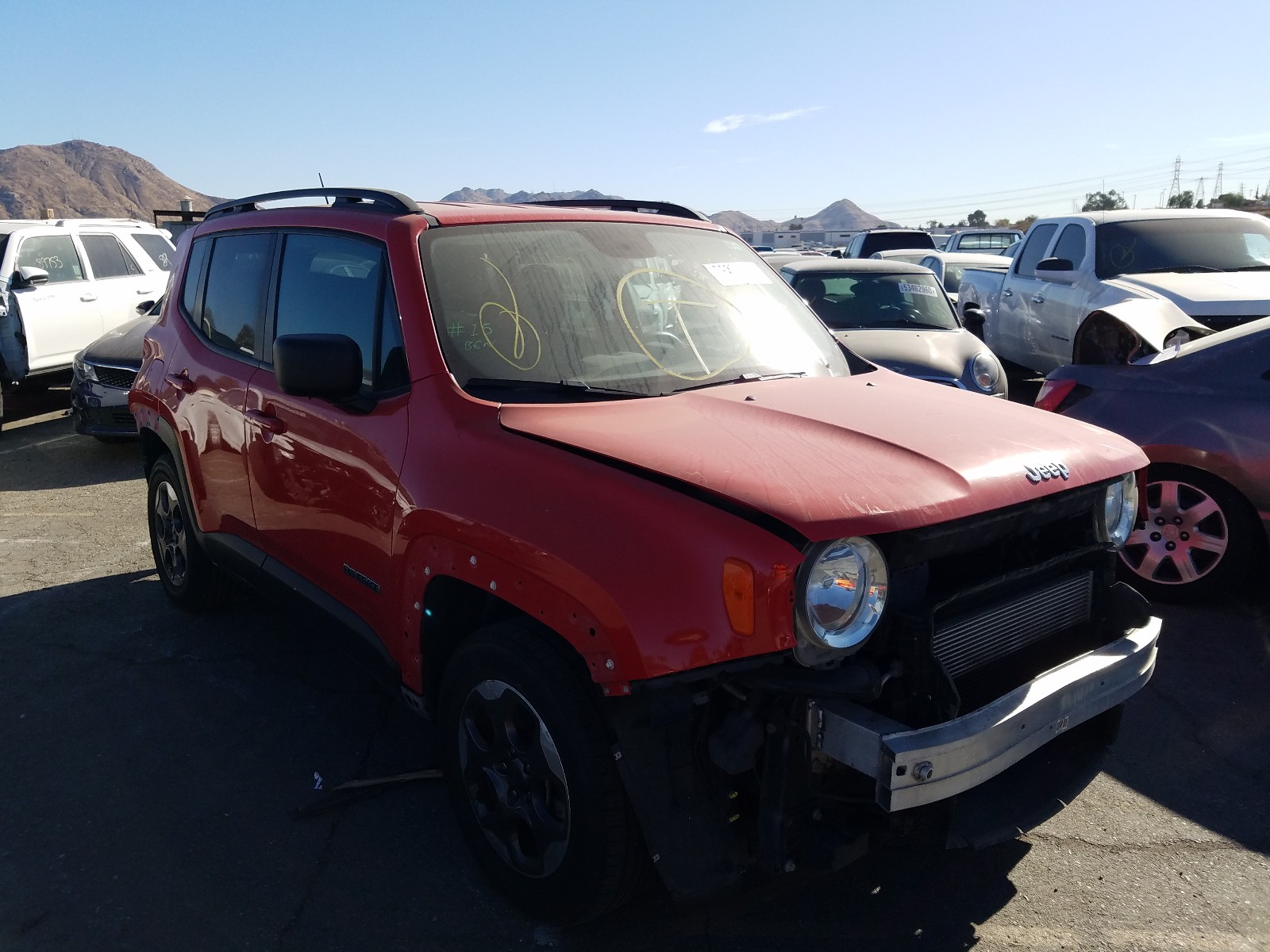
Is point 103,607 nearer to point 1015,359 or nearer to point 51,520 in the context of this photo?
point 51,520

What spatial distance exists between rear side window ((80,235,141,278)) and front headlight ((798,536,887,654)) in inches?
492

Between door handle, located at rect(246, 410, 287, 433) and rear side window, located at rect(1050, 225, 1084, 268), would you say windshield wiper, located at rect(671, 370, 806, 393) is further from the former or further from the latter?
rear side window, located at rect(1050, 225, 1084, 268)

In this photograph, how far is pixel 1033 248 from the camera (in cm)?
1066

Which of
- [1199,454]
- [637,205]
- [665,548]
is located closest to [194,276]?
[637,205]

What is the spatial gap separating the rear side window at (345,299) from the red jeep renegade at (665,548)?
2cm

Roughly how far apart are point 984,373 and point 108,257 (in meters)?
10.7

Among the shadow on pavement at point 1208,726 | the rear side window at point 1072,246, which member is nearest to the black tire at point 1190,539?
the shadow on pavement at point 1208,726

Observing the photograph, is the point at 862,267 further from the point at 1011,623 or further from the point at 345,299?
the point at 1011,623

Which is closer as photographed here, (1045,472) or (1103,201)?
(1045,472)

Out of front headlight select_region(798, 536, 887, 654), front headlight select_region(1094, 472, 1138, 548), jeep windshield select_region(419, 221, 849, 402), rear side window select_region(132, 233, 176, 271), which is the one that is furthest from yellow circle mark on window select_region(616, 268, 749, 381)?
rear side window select_region(132, 233, 176, 271)

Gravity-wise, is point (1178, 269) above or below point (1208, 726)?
above

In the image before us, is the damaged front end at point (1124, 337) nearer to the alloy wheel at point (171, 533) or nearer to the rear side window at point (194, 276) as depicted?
the rear side window at point (194, 276)

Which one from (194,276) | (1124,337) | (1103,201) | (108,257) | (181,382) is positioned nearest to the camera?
(181,382)

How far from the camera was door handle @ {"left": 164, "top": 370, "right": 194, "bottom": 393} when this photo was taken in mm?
4543
